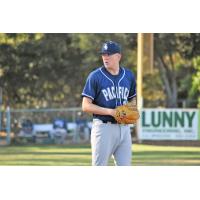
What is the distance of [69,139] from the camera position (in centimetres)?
3275

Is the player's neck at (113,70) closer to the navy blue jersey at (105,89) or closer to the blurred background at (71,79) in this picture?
the navy blue jersey at (105,89)

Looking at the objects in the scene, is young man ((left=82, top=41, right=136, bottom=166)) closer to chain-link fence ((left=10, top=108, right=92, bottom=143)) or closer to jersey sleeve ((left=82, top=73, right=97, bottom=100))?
jersey sleeve ((left=82, top=73, right=97, bottom=100))

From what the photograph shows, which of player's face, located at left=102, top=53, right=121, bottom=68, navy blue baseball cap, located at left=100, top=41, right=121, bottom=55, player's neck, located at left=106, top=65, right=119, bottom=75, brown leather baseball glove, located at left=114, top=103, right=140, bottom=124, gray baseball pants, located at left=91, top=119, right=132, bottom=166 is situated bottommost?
gray baseball pants, located at left=91, top=119, right=132, bottom=166

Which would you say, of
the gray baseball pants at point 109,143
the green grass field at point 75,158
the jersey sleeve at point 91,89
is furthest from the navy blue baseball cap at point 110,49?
the green grass field at point 75,158

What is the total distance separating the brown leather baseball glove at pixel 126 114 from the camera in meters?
9.46

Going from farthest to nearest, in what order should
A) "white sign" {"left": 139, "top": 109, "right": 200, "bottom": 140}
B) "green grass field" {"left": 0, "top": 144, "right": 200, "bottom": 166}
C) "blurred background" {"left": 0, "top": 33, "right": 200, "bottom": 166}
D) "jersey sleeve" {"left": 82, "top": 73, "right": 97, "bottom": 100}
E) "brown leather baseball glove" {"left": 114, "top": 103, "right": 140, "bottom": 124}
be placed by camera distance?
"blurred background" {"left": 0, "top": 33, "right": 200, "bottom": 166}
"white sign" {"left": 139, "top": 109, "right": 200, "bottom": 140}
"green grass field" {"left": 0, "top": 144, "right": 200, "bottom": 166}
"jersey sleeve" {"left": 82, "top": 73, "right": 97, "bottom": 100}
"brown leather baseball glove" {"left": 114, "top": 103, "right": 140, "bottom": 124}

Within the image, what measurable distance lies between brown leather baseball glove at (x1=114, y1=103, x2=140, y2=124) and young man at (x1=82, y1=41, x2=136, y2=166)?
7 cm

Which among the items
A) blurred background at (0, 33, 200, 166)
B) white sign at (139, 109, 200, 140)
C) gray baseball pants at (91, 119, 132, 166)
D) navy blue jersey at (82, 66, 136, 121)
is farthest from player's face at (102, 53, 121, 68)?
white sign at (139, 109, 200, 140)

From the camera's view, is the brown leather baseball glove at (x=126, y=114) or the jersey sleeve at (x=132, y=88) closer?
the brown leather baseball glove at (x=126, y=114)

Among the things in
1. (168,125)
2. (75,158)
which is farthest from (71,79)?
(75,158)

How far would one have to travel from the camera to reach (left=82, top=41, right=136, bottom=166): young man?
959 cm
